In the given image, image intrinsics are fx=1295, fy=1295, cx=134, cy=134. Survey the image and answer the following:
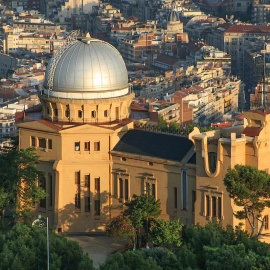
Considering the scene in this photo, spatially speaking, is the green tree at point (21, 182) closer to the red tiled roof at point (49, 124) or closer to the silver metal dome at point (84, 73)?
the red tiled roof at point (49, 124)

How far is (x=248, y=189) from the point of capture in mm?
66625

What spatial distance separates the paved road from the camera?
2741 inches

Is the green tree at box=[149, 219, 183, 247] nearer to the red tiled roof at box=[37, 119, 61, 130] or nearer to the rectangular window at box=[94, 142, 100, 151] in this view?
the rectangular window at box=[94, 142, 100, 151]

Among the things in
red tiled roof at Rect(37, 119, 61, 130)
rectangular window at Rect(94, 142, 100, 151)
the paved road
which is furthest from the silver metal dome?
the paved road

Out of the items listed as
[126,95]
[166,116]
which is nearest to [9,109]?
[166,116]

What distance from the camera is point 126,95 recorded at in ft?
243

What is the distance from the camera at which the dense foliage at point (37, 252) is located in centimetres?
6338

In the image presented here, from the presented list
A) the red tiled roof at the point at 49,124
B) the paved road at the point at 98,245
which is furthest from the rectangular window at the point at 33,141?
the paved road at the point at 98,245

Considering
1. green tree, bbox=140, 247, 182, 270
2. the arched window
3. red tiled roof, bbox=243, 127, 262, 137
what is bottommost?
green tree, bbox=140, 247, 182, 270

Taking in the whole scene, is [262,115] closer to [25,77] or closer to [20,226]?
[20,226]

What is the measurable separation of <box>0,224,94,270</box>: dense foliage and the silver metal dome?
31.3 feet

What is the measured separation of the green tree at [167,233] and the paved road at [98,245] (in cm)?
308

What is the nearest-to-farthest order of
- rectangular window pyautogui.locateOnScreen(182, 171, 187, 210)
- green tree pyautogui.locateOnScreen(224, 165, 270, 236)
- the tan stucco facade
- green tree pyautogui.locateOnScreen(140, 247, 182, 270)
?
green tree pyautogui.locateOnScreen(140, 247, 182, 270) < green tree pyautogui.locateOnScreen(224, 165, 270, 236) < the tan stucco facade < rectangular window pyautogui.locateOnScreen(182, 171, 187, 210)

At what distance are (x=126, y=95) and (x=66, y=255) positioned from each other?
506 inches
